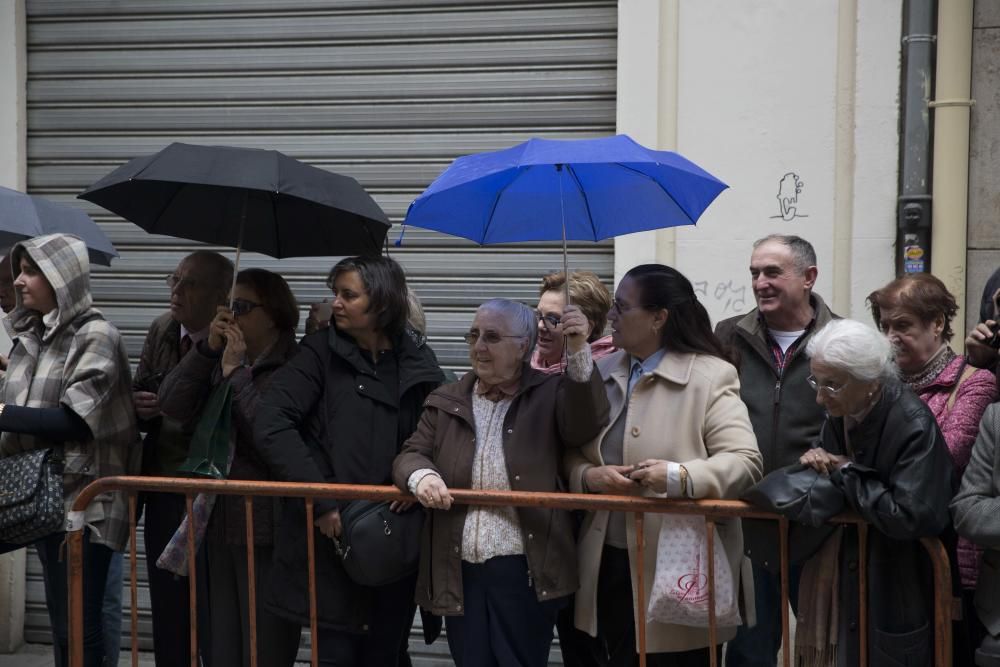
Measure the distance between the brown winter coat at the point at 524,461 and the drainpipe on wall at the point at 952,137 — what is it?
8.65 feet

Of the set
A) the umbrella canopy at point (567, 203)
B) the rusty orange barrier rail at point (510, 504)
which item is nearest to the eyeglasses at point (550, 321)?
the umbrella canopy at point (567, 203)

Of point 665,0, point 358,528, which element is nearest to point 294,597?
point 358,528

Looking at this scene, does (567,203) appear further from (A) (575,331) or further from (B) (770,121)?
(B) (770,121)

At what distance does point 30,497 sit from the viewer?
167 inches

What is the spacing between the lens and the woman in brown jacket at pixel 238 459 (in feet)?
13.5

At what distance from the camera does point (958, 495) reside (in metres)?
3.35

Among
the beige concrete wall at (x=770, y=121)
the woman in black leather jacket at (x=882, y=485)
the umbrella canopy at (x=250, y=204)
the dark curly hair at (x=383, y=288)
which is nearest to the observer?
the woman in black leather jacket at (x=882, y=485)

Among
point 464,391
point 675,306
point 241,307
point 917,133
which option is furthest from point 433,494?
point 917,133

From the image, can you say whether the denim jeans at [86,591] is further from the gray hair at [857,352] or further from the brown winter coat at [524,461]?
the gray hair at [857,352]

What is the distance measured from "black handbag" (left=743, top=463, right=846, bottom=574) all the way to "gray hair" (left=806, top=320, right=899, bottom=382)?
1.18 ft

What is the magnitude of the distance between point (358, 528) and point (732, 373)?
139 centimetres

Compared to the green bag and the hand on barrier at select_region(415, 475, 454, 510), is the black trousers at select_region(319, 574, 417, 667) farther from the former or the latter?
the green bag

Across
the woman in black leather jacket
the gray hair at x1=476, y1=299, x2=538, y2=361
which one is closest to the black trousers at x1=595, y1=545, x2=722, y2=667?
the woman in black leather jacket

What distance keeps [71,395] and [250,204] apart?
1025 millimetres
